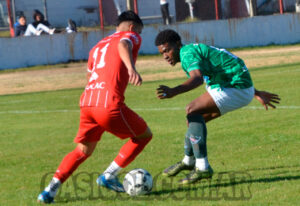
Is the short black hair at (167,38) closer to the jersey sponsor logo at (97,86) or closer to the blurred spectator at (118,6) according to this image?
the jersey sponsor logo at (97,86)

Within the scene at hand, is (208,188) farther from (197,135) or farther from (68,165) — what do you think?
(68,165)

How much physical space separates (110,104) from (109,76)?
0.27 m

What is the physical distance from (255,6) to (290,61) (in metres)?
7.15

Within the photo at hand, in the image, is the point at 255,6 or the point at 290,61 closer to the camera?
the point at 290,61

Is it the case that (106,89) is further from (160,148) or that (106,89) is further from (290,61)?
(290,61)

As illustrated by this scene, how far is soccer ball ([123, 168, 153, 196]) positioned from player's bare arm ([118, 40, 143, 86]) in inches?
45.4

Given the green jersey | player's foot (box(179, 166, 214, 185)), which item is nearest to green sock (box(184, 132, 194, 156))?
player's foot (box(179, 166, 214, 185))

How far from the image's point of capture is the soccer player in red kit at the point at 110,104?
568 centimetres

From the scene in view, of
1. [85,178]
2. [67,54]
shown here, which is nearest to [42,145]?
[85,178]

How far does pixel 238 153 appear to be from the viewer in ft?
25.6

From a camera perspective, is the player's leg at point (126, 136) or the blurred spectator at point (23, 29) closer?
the player's leg at point (126, 136)

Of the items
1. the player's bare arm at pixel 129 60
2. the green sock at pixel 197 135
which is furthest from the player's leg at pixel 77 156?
the green sock at pixel 197 135

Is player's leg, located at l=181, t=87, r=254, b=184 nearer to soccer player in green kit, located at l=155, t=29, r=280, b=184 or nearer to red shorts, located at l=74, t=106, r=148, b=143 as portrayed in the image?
soccer player in green kit, located at l=155, t=29, r=280, b=184

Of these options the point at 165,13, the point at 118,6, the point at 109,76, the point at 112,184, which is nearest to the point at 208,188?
the point at 112,184
